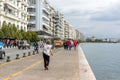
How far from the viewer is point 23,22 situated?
95.7 m

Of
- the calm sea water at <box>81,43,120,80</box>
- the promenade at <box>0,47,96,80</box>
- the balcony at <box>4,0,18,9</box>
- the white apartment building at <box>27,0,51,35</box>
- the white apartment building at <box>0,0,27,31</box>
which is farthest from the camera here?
the white apartment building at <box>27,0,51,35</box>

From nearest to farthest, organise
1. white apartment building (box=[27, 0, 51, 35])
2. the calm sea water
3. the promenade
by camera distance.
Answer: the promenade < the calm sea water < white apartment building (box=[27, 0, 51, 35])

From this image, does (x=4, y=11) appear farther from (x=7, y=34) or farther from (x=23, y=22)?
(x=23, y=22)

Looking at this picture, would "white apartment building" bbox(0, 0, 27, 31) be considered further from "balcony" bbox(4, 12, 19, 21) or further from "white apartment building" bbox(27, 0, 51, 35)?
"white apartment building" bbox(27, 0, 51, 35)

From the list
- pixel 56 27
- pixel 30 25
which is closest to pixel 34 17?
pixel 30 25

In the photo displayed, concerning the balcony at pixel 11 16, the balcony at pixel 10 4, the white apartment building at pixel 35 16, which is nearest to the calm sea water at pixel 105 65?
the balcony at pixel 11 16

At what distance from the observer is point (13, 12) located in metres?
85.5

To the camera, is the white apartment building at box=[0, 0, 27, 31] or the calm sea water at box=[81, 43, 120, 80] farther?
the white apartment building at box=[0, 0, 27, 31]

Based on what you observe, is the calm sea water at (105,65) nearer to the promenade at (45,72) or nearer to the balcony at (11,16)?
the promenade at (45,72)

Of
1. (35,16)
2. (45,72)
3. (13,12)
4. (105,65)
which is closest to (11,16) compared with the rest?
(13,12)

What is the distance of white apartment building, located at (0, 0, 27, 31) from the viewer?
75875mm

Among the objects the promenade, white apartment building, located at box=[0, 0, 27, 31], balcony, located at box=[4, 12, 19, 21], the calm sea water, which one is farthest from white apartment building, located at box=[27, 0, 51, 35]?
the promenade

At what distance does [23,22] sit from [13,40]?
20.9m

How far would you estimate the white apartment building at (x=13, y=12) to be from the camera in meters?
75.9
